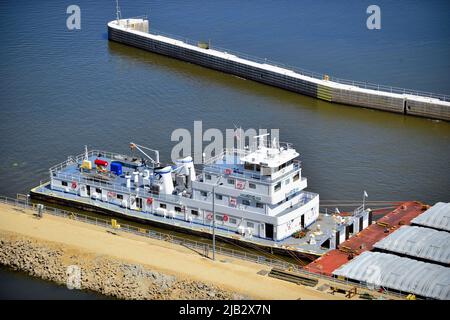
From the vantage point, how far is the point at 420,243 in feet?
190

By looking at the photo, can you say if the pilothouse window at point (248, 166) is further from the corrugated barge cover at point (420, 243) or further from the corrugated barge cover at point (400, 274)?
the corrugated barge cover at point (400, 274)

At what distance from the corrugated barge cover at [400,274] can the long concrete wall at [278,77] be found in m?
33.6

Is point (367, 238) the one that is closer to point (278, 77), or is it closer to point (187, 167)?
point (187, 167)

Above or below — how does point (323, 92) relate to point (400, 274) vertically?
above

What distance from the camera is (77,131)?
265ft

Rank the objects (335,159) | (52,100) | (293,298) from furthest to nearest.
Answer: (52,100) < (335,159) < (293,298)

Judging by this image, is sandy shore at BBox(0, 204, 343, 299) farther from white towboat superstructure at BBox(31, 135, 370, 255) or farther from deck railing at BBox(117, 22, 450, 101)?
deck railing at BBox(117, 22, 450, 101)

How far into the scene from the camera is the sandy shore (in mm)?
53375

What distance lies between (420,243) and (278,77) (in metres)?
39.9

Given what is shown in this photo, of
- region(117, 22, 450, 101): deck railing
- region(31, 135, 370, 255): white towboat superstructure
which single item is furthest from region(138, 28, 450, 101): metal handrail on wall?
region(31, 135, 370, 255): white towboat superstructure

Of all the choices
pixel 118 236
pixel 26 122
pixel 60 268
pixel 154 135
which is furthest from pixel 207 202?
pixel 26 122

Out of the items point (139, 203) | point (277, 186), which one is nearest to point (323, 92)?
point (139, 203)
